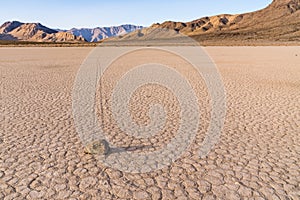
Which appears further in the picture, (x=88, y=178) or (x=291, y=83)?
(x=291, y=83)

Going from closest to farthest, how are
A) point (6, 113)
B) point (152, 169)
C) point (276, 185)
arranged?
point (276, 185)
point (152, 169)
point (6, 113)

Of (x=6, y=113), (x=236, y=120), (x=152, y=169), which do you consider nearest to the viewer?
(x=152, y=169)

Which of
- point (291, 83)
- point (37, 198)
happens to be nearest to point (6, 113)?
point (37, 198)

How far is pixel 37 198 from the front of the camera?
2938mm

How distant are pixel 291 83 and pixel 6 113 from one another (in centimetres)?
1133

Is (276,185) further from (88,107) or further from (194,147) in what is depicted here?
(88,107)

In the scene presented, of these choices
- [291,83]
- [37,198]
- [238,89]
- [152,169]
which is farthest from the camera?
[291,83]

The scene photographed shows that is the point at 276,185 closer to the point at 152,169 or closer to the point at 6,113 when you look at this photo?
the point at 152,169

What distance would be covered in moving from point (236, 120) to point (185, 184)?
325 centimetres

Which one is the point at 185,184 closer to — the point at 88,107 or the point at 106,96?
the point at 88,107

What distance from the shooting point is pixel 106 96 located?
8422 mm

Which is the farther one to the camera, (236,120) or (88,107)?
(88,107)

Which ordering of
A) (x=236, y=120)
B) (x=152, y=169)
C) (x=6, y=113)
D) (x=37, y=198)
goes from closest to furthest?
(x=37, y=198), (x=152, y=169), (x=236, y=120), (x=6, y=113)

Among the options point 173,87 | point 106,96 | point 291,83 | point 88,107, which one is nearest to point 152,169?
point 88,107
